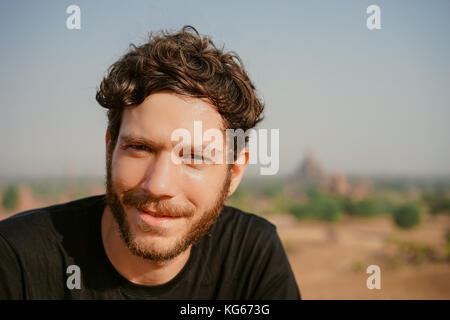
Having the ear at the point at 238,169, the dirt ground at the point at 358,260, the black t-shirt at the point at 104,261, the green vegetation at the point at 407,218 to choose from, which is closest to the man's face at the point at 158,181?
the black t-shirt at the point at 104,261

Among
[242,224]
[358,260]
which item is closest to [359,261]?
[358,260]

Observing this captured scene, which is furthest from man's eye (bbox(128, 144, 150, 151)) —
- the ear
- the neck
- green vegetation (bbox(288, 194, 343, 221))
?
green vegetation (bbox(288, 194, 343, 221))

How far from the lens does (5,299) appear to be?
1.98 meters

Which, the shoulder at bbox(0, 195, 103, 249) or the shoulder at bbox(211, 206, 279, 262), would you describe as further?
the shoulder at bbox(211, 206, 279, 262)

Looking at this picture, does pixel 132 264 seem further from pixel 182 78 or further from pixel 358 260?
pixel 358 260

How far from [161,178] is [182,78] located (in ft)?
1.93

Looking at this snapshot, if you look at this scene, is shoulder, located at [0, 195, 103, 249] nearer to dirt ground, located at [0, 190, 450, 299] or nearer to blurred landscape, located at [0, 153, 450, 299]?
blurred landscape, located at [0, 153, 450, 299]

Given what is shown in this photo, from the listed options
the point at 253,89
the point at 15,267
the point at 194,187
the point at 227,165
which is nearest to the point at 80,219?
the point at 15,267

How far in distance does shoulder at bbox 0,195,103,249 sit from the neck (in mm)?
268

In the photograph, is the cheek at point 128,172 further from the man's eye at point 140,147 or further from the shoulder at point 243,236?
the shoulder at point 243,236

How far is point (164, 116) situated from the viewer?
6.50ft

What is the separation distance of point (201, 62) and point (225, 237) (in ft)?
3.80

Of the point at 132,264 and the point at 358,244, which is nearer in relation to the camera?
the point at 132,264

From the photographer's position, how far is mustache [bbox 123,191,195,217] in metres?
1.94
